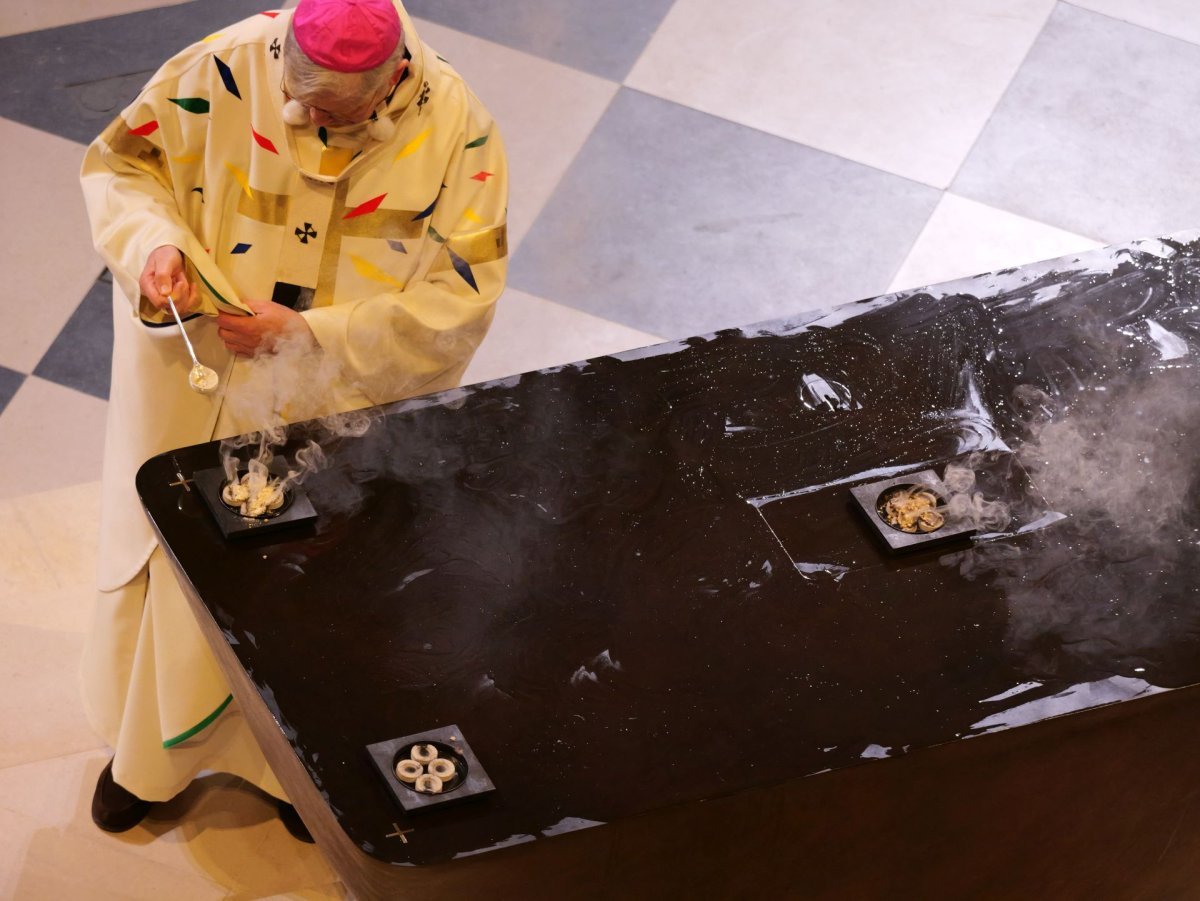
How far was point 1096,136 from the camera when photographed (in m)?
4.75

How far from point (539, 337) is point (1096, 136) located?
1862 millimetres

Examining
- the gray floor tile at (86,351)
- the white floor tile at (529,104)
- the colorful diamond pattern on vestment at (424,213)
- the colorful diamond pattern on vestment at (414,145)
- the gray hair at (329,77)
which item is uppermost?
the gray hair at (329,77)

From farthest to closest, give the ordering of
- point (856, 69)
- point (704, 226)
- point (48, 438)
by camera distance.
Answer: point (856, 69) → point (704, 226) → point (48, 438)

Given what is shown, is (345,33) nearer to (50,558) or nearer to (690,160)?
(50,558)

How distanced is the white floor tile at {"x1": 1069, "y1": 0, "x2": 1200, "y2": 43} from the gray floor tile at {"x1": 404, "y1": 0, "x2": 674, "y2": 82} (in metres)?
1.43

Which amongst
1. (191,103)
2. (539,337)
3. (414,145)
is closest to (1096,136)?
(539,337)

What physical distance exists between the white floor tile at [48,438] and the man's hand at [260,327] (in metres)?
1.19

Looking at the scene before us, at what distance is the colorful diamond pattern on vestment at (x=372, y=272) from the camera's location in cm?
267

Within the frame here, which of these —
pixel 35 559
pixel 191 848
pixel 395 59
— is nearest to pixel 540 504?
pixel 395 59

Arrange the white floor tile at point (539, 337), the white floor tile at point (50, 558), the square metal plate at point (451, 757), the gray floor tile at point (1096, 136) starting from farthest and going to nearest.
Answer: the gray floor tile at point (1096, 136) < the white floor tile at point (539, 337) < the white floor tile at point (50, 558) < the square metal plate at point (451, 757)

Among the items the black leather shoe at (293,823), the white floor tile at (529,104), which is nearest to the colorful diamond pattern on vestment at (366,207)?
the black leather shoe at (293,823)

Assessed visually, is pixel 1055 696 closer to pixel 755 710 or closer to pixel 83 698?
pixel 755 710

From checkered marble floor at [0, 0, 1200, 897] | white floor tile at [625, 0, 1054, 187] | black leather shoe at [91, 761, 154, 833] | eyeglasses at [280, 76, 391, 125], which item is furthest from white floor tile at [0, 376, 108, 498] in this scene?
white floor tile at [625, 0, 1054, 187]

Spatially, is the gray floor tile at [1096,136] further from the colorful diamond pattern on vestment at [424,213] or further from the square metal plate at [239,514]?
the square metal plate at [239,514]
